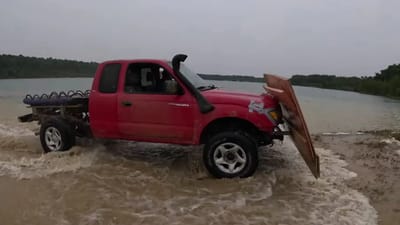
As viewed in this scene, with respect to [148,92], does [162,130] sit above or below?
below

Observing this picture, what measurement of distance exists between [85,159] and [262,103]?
342cm

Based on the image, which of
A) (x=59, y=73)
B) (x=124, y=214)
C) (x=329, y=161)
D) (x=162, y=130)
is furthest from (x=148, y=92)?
(x=59, y=73)

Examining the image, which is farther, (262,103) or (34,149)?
(34,149)

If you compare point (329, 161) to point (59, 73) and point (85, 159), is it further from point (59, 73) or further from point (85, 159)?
point (59, 73)

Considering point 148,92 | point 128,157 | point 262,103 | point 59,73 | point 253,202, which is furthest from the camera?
point 59,73

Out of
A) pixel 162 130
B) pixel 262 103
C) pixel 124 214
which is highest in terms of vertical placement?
pixel 262 103

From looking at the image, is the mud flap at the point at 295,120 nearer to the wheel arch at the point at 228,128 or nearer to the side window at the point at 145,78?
the wheel arch at the point at 228,128

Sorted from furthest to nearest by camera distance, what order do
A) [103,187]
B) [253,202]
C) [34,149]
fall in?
[34,149]
[103,187]
[253,202]

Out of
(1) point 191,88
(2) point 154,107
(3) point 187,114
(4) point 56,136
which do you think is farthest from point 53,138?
(1) point 191,88

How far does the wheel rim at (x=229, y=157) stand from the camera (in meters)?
6.83

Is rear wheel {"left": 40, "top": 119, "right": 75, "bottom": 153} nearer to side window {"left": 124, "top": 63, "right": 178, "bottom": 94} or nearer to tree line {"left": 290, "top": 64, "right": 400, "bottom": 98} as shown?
side window {"left": 124, "top": 63, "right": 178, "bottom": 94}

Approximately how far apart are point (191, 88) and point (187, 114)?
440mm

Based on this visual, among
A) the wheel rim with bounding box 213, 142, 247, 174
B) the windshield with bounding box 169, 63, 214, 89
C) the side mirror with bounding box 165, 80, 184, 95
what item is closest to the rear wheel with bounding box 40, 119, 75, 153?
the side mirror with bounding box 165, 80, 184, 95

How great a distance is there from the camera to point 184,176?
7082 mm
